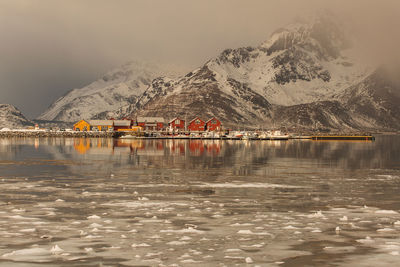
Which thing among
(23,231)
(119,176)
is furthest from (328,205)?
(119,176)

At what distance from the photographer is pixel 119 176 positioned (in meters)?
43.2

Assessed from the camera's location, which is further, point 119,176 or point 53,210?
point 119,176

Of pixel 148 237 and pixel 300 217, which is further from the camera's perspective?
pixel 300 217

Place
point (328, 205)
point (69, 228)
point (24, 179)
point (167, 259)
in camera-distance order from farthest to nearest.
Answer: point (24, 179)
point (328, 205)
point (69, 228)
point (167, 259)

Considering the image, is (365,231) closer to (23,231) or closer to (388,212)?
(388,212)

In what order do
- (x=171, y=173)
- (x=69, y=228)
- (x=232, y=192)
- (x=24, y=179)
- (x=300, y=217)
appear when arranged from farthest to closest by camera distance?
1. (x=171, y=173)
2. (x=24, y=179)
3. (x=232, y=192)
4. (x=300, y=217)
5. (x=69, y=228)

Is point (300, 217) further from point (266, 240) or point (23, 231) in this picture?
point (23, 231)

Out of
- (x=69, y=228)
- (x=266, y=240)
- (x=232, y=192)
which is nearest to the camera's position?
(x=266, y=240)

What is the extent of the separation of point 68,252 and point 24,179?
2412 cm

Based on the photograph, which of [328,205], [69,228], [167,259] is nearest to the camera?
[167,259]

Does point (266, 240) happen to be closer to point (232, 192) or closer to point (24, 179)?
point (232, 192)

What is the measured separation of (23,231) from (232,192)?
15.8 m

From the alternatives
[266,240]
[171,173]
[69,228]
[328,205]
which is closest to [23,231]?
[69,228]

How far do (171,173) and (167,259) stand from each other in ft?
98.1
